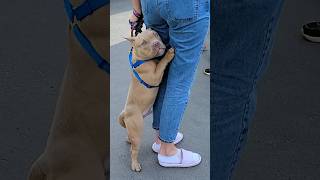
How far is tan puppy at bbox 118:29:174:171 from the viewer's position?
22.0 inches

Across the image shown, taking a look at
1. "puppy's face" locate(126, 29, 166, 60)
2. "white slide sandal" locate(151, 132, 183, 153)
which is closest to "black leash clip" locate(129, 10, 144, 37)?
"puppy's face" locate(126, 29, 166, 60)

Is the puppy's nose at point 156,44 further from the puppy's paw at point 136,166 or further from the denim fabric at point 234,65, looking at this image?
the puppy's paw at point 136,166

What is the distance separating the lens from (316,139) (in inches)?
59.3

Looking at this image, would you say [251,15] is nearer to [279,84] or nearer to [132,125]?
[132,125]

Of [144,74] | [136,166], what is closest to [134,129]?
[144,74]

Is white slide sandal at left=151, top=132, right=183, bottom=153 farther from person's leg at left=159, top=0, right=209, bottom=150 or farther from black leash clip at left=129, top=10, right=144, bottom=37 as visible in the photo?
black leash clip at left=129, top=10, right=144, bottom=37
